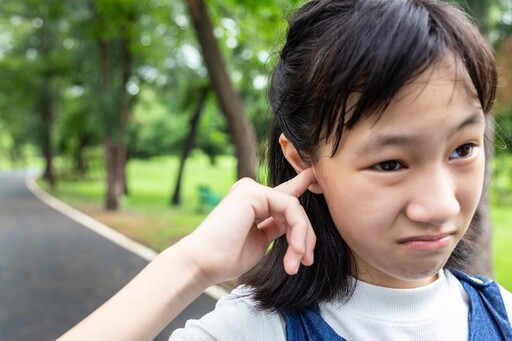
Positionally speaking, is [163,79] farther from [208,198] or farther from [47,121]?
[47,121]

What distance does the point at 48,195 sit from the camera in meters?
21.8

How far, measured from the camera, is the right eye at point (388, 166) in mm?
1104

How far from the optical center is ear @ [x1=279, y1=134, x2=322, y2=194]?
1.35 meters

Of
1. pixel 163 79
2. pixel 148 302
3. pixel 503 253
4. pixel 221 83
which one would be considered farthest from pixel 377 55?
pixel 163 79

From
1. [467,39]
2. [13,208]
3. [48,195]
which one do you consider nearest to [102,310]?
[467,39]

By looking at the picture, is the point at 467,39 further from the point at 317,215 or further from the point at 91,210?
the point at 91,210

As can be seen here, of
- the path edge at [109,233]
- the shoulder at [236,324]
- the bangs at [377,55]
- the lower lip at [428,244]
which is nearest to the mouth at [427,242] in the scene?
the lower lip at [428,244]

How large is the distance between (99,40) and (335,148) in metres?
14.4

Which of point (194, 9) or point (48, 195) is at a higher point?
point (194, 9)

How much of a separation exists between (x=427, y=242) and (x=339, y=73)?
1.25ft

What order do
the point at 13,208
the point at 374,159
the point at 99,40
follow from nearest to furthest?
the point at 374,159
the point at 99,40
the point at 13,208

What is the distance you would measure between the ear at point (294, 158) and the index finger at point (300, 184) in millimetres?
20

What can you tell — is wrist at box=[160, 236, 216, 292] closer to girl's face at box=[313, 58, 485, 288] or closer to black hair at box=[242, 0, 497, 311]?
black hair at box=[242, 0, 497, 311]

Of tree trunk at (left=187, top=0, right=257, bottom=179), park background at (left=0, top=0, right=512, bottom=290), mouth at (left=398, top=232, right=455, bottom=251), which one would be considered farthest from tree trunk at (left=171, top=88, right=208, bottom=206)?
mouth at (left=398, top=232, right=455, bottom=251)
